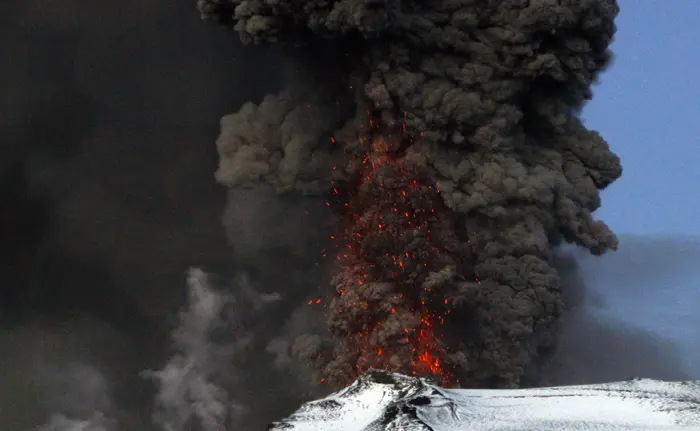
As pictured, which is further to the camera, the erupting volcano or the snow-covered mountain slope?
the erupting volcano

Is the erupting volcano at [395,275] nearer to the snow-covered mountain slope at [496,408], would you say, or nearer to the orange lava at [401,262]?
the orange lava at [401,262]

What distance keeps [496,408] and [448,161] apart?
26.6 metres

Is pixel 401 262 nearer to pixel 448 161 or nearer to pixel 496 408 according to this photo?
pixel 448 161

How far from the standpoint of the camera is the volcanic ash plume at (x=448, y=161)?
2902 centimetres

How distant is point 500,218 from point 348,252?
25.8ft

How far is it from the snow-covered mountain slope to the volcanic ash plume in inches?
936

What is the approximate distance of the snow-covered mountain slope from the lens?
373 cm

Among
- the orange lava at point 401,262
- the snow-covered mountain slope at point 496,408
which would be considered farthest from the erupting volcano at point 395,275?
the snow-covered mountain slope at point 496,408

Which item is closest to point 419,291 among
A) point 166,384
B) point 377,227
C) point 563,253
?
point 377,227

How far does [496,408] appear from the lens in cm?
414

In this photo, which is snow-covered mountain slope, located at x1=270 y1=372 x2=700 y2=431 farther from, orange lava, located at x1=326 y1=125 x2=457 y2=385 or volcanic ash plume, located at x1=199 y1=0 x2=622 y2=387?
orange lava, located at x1=326 y1=125 x2=457 y2=385

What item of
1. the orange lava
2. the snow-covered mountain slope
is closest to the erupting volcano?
the orange lava

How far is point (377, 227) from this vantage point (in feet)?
105

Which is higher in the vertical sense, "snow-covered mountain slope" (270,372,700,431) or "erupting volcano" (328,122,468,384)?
"erupting volcano" (328,122,468,384)
